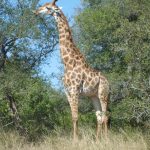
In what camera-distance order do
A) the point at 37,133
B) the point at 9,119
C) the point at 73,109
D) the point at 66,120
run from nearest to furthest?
the point at 73,109 → the point at 37,133 → the point at 9,119 → the point at 66,120

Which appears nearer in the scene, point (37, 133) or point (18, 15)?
point (18, 15)

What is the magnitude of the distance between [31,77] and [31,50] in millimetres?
790

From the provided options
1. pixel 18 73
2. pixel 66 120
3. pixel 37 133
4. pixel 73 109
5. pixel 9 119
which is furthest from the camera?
pixel 66 120

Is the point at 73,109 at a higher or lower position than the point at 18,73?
lower

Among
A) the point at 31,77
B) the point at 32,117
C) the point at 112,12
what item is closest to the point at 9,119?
the point at 32,117

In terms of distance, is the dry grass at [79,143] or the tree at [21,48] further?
the tree at [21,48]

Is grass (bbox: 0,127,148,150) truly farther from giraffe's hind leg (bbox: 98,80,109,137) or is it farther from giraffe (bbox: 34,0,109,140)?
giraffe (bbox: 34,0,109,140)

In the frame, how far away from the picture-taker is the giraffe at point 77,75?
1255 cm

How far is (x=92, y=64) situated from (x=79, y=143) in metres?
5.90

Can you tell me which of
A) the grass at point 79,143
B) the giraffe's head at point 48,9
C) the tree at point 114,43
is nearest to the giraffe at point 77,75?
the giraffe's head at point 48,9

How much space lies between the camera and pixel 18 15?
43.9 feet

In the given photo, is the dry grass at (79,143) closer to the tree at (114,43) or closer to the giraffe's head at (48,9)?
the tree at (114,43)

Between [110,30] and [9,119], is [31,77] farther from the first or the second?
[110,30]

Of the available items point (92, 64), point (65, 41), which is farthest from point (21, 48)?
point (92, 64)
